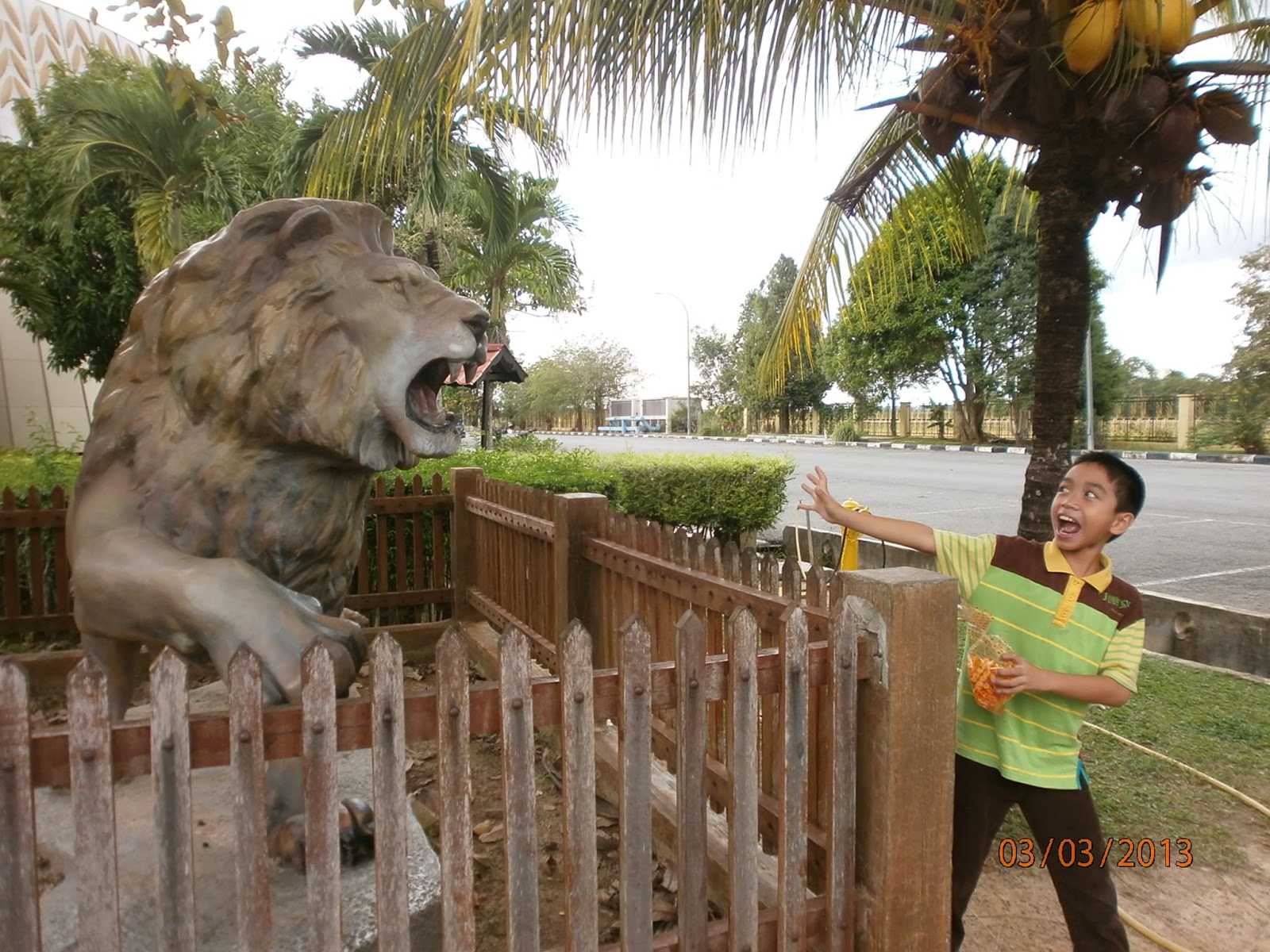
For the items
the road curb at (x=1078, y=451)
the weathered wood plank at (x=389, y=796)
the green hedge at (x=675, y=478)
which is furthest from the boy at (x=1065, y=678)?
the road curb at (x=1078, y=451)

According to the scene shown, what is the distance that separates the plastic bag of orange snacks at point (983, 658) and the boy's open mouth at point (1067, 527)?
0.28 metres

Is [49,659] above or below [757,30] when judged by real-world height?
below

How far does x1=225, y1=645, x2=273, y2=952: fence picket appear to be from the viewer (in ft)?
5.31

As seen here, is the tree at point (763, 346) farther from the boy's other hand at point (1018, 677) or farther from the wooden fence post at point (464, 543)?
the boy's other hand at point (1018, 677)

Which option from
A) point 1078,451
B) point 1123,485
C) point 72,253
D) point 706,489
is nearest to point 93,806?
point 1123,485

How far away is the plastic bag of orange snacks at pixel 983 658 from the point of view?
85.3 inches

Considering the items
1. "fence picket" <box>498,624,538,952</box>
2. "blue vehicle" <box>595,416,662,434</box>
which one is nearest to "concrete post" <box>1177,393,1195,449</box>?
"fence picket" <box>498,624,538,952</box>

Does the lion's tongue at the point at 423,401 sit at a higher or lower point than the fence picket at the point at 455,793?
higher

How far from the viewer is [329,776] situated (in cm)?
170

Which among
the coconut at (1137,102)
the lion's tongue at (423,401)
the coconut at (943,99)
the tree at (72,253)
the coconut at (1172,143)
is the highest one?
the tree at (72,253)

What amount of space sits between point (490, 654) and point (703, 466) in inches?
189

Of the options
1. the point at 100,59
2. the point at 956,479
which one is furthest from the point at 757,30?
the point at 100,59

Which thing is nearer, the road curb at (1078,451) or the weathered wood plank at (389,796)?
the weathered wood plank at (389,796)

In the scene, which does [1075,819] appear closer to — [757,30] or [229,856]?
[229,856]
